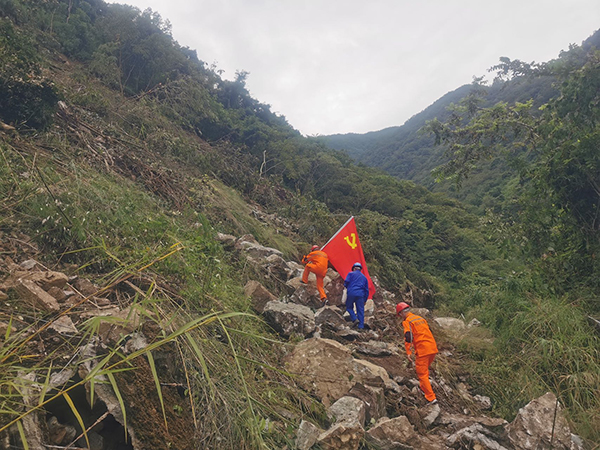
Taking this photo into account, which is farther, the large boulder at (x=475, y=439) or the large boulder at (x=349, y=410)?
the large boulder at (x=475, y=439)

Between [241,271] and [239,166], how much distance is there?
648 cm

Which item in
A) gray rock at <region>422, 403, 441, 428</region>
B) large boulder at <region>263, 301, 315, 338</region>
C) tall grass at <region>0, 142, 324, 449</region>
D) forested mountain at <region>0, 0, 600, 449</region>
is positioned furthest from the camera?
large boulder at <region>263, 301, 315, 338</region>

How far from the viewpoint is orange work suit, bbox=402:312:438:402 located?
341 centimetres

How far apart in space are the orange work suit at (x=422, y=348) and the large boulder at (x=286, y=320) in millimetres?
1045

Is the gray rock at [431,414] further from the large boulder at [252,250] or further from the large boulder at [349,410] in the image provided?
the large boulder at [252,250]

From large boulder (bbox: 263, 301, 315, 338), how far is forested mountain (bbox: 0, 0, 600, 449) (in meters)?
0.17

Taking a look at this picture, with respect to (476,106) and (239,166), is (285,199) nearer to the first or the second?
(239,166)

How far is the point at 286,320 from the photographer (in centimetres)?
364

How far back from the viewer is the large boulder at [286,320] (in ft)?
11.8

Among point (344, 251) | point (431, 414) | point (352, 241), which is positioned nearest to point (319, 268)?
point (344, 251)

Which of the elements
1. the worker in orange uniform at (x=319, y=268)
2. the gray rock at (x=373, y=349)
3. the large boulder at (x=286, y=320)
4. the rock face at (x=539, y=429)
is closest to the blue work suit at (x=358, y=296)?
the worker in orange uniform at (x=319, y=268)

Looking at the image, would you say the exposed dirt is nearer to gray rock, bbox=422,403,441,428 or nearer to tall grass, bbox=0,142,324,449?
tall grass, bbox=0,142,324,449

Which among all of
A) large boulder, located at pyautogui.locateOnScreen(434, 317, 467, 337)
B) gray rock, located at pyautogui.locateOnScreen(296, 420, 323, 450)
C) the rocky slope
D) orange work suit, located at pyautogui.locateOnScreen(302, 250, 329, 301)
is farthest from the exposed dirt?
large boulder, located at pyautogui.locateOnScreen(434, 317, 467, 337)

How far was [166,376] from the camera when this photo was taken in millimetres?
1827
